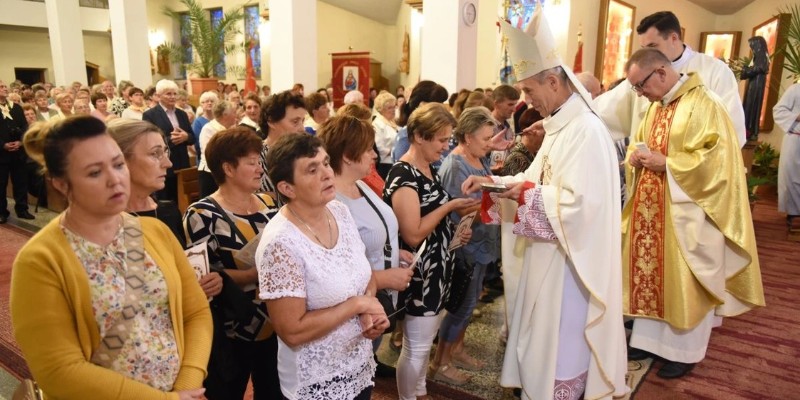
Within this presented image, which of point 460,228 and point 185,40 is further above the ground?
point 185,40

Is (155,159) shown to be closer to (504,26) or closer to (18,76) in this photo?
(504,26)

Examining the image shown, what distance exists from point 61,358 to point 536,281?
183cm

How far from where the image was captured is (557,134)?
2.39 meters

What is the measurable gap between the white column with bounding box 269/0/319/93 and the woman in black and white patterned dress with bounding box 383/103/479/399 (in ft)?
18.9

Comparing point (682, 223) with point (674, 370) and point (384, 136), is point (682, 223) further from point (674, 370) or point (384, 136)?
point (384, 136)

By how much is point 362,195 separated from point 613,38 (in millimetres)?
10152

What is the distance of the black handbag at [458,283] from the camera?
2.74 meters

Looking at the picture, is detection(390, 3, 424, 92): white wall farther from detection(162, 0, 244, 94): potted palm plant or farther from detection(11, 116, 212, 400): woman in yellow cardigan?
detection(11, 116, 212, 400): woman in yellow cardigan

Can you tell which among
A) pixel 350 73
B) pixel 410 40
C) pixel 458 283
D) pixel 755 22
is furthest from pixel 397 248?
pixel 410 40

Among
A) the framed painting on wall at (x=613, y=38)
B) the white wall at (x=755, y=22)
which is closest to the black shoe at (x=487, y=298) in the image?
the framed painting on wall at (x=613, y=38)

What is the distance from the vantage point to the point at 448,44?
7.20 meters

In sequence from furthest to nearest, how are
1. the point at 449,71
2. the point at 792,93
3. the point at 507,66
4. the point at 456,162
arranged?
the point at 507,66, the point at 449,71, the point at 792,93, the point at 456,162

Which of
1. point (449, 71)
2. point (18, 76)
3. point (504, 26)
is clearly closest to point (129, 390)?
point (504, 26)

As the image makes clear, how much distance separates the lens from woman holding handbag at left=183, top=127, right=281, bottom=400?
1.94 metres
